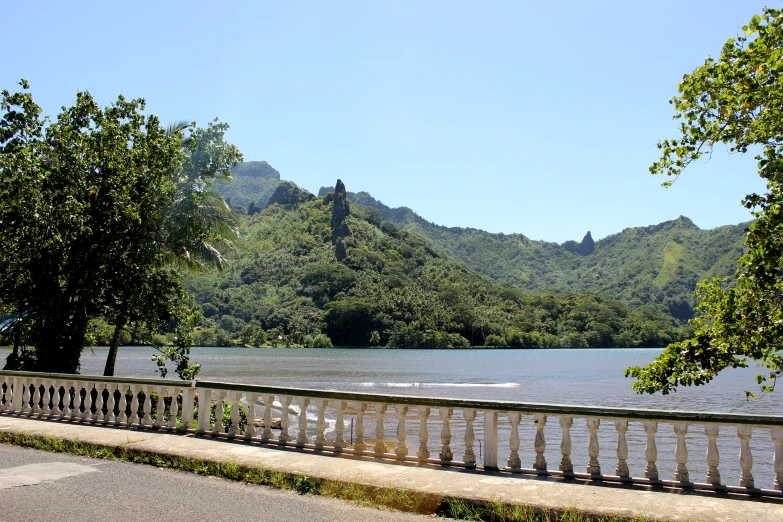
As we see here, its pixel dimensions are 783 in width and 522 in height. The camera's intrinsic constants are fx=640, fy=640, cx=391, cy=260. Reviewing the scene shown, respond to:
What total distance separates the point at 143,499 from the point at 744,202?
7.24 metres

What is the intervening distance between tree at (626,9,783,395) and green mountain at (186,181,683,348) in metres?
134

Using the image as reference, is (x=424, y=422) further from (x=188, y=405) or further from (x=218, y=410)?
(x=188, y=405)

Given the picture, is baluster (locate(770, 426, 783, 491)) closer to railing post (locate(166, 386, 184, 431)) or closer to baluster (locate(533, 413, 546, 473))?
baluster (locate(533, 413, 546, 473))

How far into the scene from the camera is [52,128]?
15758 mm

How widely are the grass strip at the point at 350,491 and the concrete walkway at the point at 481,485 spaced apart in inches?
3.4

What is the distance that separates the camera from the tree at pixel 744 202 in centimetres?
681

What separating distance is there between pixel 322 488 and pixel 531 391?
159 feet

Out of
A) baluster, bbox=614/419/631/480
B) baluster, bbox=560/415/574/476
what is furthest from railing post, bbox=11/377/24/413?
baluster, bbox=614/419/631/480

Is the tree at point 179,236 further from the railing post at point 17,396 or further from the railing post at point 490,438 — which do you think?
the railing post at point 490,438

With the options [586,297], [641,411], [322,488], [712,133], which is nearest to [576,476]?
[641,411]

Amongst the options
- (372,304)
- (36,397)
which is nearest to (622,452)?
(36,397)

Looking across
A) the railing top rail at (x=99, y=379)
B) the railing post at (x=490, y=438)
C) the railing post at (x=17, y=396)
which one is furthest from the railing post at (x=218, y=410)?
the railing post at (x=17, y=396)

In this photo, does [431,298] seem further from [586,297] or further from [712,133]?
[712,133]

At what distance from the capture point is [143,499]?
6.45 meters
